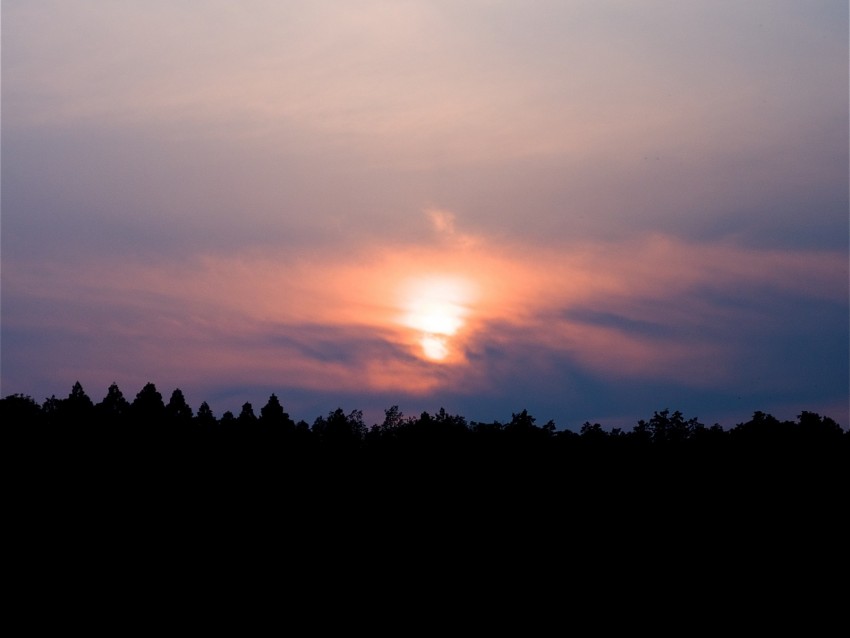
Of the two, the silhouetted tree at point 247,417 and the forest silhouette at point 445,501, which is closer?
the forest silhouette at point 445,501

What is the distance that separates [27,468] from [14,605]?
18362 mm

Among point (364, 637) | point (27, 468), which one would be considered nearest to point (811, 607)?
point (364, 637)

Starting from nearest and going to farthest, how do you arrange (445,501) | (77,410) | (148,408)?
(445,501) → (77,410) → (148,408)

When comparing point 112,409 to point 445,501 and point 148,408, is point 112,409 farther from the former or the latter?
point 445,501

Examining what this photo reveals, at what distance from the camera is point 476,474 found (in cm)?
9012

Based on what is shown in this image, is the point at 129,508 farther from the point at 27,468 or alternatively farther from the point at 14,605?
the point at 14,605

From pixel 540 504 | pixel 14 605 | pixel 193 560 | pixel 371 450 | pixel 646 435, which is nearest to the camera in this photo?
pixel 14 605

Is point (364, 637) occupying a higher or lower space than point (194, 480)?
lower

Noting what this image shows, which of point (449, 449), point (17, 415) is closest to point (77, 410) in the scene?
point (17, 415)

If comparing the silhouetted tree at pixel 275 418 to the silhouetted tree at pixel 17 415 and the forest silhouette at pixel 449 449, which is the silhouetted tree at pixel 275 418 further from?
the silhouetted tree at pixel 17 415

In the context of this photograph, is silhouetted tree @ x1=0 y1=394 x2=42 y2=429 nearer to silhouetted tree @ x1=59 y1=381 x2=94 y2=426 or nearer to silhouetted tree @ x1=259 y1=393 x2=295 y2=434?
silhouetted tree @ x1=59 y1=381 x2=94 y2=426

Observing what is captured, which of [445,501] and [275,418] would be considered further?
[275,418]

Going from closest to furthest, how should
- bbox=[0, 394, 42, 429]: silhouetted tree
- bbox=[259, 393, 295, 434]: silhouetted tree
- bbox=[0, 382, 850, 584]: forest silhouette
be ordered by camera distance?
bbox=[0, 382, 850, 584]: forest silhouette
bbox=[0, 394, 42, 429]: silhouetted tree
bbox=[259, 393, 295, 434]: silhouetted tree

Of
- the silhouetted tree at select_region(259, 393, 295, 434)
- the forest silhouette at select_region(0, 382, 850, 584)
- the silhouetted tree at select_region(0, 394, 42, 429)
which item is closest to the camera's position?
the forest silhouette at select_region(0, 382, 850, 584)
